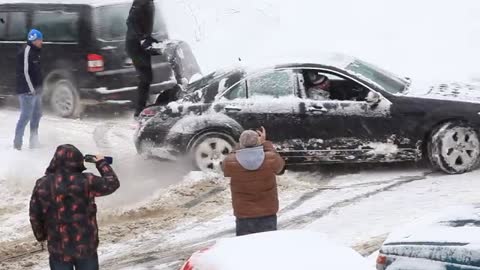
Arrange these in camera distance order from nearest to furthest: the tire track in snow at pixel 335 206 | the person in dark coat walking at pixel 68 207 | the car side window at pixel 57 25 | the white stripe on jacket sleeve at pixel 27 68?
1. the person in dark coat walking at pixel 68 207
2. the tire track in snow at pixel 335 206
3. the white stripe on jacket sleeve at pixel 27 68
4. the car side window at pixel 57 25

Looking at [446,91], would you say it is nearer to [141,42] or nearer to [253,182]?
[253,182]

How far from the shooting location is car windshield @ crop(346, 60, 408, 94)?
10086 millimetres

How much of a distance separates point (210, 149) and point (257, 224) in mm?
3364

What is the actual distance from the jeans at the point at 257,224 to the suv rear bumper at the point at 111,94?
6.49m

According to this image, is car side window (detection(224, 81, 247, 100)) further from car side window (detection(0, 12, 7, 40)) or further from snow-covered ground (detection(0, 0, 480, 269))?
car side window (detection(0, 12, 7, 40))

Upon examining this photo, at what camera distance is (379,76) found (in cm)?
1041

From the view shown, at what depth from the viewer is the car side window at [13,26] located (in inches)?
551

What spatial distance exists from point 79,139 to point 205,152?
2.68 meters

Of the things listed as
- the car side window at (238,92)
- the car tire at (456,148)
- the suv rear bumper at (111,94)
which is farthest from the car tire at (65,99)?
the car tire at (456,148)

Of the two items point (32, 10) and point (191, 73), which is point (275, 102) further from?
point (32, 10)

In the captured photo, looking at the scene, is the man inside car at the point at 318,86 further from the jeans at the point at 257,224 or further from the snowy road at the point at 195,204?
the jeans at the point at 257,224

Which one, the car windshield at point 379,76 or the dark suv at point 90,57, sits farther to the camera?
the dark suv at point 90,57

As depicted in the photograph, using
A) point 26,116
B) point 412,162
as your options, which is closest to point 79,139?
Answer: point 26,116

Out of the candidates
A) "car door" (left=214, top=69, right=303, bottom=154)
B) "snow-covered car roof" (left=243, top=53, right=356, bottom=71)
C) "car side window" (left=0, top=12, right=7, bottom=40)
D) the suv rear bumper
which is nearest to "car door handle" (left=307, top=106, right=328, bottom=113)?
"car door" (left=214, top=69, right=303, bottom=154)
